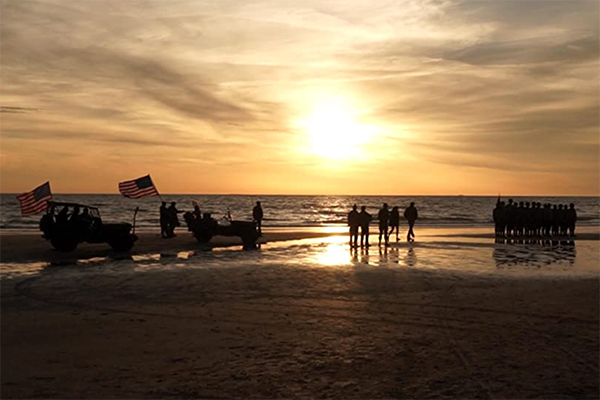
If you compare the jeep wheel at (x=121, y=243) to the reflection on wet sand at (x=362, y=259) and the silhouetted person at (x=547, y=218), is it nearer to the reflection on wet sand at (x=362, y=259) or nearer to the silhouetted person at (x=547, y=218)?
the reflection on wet sand at (x=362, y=259)

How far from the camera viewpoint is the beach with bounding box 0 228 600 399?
7031 millimetres

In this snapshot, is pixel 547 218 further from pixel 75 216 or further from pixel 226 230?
pixel 75 216

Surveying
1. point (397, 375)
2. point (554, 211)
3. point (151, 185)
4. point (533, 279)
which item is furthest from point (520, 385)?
point (554, 211)

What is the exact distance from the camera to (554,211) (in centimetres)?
3578

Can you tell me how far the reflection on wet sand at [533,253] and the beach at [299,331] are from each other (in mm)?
1078

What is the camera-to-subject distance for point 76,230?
75.6 feet

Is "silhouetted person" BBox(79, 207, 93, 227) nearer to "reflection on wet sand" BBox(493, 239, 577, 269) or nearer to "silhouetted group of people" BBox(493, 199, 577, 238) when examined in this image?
"reflection on wet sand" BBox(493, 239, 577, 269)

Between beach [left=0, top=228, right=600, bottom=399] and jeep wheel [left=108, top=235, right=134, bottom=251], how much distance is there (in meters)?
4.65

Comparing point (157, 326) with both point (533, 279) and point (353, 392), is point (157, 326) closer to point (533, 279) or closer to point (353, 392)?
point (353, 392)

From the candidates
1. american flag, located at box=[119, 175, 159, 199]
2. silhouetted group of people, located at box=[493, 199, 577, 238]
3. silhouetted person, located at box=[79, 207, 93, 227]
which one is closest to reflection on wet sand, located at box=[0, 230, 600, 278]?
silhouetted person, located at box=[79, 207, 93, 227]

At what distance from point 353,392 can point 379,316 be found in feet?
14.1

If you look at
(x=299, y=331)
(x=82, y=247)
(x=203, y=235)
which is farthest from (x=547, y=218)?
(x=299, y=331)

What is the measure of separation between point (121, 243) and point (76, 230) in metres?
1.87

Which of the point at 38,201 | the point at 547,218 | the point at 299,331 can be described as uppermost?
the point at 38,201
